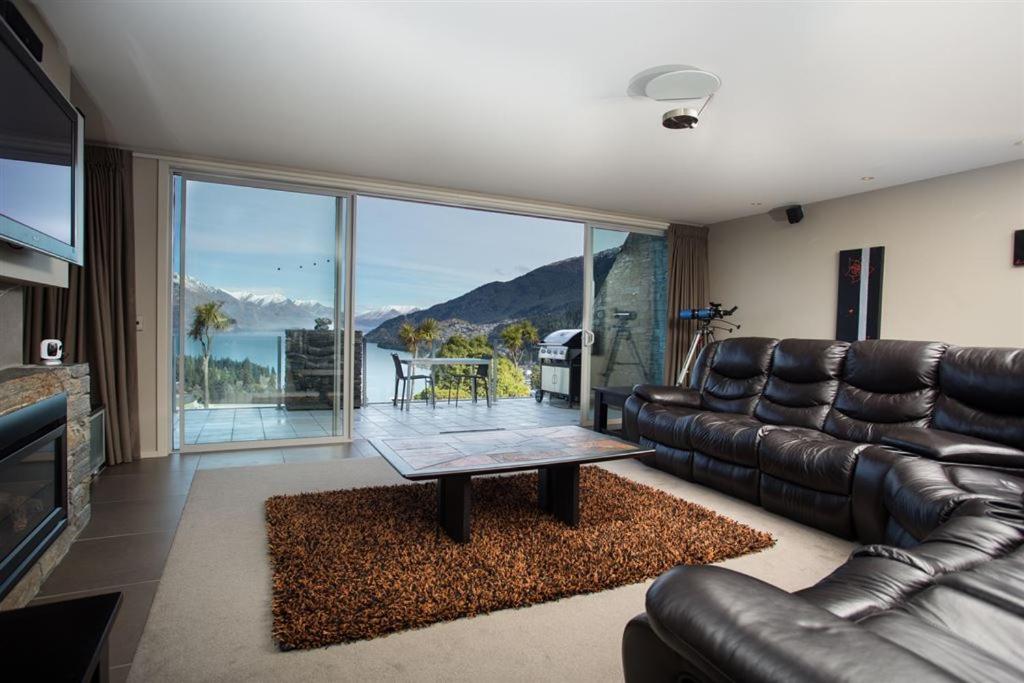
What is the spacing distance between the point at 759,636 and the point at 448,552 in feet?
5.84

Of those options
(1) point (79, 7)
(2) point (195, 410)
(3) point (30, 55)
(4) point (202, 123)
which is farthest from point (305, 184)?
(3) point (30, 55)

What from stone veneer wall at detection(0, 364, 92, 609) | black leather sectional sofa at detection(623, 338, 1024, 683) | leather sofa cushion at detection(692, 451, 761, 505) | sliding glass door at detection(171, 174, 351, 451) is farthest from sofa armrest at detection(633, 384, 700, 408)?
stone veneer wall at detection(0, 364, 92, 609)

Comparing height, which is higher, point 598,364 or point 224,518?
point 598,364

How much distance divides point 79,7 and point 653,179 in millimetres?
3721

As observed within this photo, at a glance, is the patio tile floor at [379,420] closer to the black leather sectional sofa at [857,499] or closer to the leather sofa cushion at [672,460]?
the leather sofa cushion at [672,460]

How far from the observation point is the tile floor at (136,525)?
1.91 m

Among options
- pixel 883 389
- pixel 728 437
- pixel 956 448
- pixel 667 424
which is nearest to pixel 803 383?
pixel 883 389

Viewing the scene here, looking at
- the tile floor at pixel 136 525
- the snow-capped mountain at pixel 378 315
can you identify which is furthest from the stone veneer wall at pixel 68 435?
the snow-capped mountain at pixel 378 315

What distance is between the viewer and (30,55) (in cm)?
187

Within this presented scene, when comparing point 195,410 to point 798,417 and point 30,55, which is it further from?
point 798,417

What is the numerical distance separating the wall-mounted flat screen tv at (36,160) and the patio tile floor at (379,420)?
83.7 inches

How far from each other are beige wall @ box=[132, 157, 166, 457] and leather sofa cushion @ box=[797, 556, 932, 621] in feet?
14.3

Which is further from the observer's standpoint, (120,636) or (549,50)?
(549,50)

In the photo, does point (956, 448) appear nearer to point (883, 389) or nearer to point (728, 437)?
point (883, 389)
